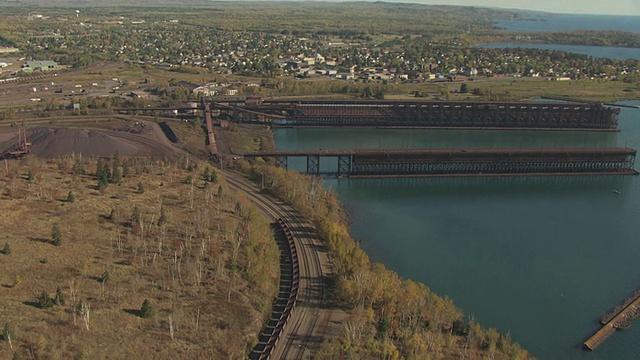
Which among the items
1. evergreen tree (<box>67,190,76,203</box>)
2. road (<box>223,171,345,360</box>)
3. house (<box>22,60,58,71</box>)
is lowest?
road (<box>223,171,345,360</box>)

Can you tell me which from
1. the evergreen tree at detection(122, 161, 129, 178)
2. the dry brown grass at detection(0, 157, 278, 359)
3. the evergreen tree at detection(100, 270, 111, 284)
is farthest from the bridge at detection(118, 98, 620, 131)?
the evergreen tree at detection(100, 270, 111, 284)

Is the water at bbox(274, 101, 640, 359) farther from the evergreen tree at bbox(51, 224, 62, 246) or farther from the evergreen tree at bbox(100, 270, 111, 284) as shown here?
the evergreen tree at bbox(51, 224, 62, 246)

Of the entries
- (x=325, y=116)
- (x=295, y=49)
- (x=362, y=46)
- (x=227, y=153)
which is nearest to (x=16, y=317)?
(x=227, y=153)

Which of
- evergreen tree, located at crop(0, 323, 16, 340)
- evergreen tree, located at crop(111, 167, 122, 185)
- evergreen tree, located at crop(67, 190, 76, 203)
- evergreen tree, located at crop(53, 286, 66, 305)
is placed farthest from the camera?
evergreen tree, located at crop(111, 167, 122, 185)

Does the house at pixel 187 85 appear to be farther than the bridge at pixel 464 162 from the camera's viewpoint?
Yes

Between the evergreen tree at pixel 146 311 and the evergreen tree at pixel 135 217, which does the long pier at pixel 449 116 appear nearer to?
the evergreen tree at pixel 135 217

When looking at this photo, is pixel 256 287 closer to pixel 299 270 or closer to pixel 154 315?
pixel 299 270

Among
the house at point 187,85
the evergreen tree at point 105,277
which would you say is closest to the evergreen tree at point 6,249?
the evergreen tree at point 105,277
